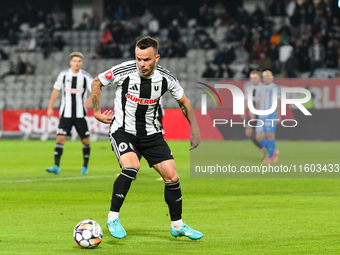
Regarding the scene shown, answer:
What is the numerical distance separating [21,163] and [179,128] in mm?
7972

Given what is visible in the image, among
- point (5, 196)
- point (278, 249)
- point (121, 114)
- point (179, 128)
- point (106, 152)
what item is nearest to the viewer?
point (278, 249)

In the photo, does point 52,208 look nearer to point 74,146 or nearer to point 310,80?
point 74,146

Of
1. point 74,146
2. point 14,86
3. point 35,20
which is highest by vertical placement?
point 35,20

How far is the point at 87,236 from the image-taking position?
5.10 metres

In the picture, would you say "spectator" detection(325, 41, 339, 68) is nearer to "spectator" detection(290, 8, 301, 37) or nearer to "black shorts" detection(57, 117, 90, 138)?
"spectator" detection(290, 8, 301, 37)

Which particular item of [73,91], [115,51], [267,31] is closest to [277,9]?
[267,31]

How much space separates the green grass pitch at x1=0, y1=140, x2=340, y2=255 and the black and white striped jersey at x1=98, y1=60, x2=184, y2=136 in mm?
1053

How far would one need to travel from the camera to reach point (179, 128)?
68.5 ft

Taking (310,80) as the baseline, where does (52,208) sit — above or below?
below

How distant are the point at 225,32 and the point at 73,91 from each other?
50.4 feet

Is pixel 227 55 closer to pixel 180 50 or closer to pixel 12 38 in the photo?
pixel 180 50

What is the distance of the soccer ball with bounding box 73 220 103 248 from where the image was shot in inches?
200

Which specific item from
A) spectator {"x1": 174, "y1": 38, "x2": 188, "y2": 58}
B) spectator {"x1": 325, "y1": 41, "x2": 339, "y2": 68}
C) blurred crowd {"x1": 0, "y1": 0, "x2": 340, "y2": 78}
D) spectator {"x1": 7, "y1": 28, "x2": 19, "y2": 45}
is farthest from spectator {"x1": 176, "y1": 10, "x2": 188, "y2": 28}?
spectator {"x1": 7, "y1": 28, "x2": 19, "y2": 45}

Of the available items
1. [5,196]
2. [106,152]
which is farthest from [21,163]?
[5,196]
